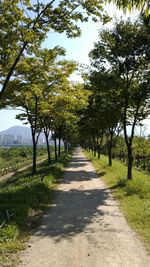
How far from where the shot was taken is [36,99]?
915 inches

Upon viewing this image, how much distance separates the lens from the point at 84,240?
8672 mm

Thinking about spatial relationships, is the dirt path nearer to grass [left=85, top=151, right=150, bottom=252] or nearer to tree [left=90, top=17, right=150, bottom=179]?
grass [left=85, top=151, right=150, bottom=252]

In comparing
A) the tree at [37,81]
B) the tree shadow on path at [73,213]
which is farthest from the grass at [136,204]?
the tree at [37,81]

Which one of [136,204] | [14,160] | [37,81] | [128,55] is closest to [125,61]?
[128,55]

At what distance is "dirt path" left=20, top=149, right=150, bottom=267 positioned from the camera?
7.13 metres

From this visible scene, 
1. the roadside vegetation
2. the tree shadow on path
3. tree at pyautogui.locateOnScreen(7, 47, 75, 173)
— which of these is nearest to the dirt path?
the tree shadow on path

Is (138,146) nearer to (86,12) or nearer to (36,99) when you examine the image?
(36,99)

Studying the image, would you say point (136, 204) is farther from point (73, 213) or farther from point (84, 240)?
point (84, 240)

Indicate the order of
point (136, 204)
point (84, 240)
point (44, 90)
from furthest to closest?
1. point (44, 90)
2. point (136, 204)
3. point (84, 240)

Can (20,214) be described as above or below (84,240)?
above

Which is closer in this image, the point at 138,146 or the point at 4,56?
the point at 4,56

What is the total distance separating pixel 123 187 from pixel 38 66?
869 cm

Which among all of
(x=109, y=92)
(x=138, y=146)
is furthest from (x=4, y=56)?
(x=138, y=146)

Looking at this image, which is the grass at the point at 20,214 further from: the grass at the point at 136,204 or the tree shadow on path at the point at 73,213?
the grass at the point at 136,204
